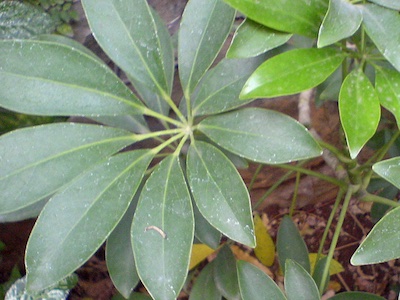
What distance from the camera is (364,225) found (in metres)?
1.78

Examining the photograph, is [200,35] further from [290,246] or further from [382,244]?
[290,246]

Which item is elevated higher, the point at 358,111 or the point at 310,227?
the point at 358,111

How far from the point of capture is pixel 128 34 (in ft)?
2.37

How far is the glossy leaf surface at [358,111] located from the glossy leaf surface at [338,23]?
0.09 meters

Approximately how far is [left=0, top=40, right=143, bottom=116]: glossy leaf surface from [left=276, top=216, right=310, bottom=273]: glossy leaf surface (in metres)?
0.57

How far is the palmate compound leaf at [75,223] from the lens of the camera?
2.16ft

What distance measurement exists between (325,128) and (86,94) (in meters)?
1.11

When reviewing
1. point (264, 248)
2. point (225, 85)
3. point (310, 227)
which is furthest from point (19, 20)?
point (310, 227)

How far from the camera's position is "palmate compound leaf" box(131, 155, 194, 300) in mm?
656

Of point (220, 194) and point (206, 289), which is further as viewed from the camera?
point (206, 289)

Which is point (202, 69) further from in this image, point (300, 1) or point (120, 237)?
point (120, 237)

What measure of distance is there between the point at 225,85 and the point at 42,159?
1.06 feet

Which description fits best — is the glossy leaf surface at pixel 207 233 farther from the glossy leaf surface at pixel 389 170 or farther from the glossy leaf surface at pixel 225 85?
the glossy leaf surface at pixel 389 170

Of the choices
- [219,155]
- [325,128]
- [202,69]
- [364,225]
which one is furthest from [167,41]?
[364,225]
